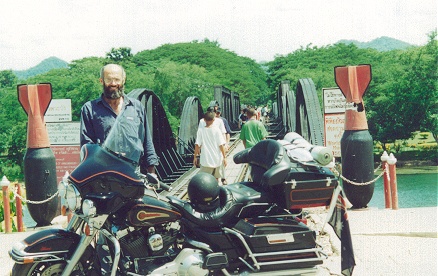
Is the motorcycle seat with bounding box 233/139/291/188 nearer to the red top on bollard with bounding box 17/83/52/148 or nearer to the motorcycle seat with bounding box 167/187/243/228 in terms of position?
the motorcycle seat with bounding box 167/187/243/228

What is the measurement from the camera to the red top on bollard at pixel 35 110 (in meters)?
8.69

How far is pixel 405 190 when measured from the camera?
3503cm

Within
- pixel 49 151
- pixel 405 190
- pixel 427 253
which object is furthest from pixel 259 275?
pixel 405 190

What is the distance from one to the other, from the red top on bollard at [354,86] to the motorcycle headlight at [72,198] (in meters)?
5.42

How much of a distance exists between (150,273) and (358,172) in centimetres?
508

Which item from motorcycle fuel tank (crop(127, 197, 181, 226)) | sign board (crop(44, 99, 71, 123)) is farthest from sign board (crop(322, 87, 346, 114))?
motorcycle fuel tank (crop(127, 197, 181, 226))

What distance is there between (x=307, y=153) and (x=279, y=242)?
683 millimetres

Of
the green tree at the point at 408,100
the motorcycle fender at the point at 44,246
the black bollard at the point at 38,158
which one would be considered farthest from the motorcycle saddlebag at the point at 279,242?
the green tree at the point at 408,100

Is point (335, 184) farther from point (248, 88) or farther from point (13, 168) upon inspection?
point (248, 88)

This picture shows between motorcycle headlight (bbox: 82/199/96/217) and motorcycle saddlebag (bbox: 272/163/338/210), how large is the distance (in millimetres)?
1299

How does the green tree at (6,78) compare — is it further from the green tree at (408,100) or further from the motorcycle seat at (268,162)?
the motorcycle seat at (268,162)

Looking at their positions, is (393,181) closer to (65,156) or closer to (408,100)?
(65,156)

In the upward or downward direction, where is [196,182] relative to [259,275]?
upward

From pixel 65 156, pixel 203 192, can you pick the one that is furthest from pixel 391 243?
pixel 65 156
